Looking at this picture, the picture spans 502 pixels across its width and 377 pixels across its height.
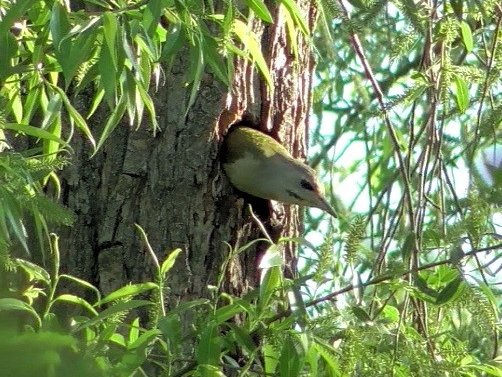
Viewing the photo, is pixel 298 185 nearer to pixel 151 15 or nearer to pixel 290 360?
pixel 290 360

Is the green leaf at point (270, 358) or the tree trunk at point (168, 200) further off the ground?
the tree trunk at point (168, 200)

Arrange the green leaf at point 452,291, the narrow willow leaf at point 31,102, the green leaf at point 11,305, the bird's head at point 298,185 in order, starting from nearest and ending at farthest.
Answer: the green leaf at point 11,305 → the green leaf at point 452,291 → the narrow willow leaf at point 31,102 → the bird's head at point 298,185

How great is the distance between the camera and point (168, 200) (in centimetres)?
216

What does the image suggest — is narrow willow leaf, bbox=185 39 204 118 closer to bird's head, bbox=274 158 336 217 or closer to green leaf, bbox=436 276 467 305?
green leaf, bbox=436 276 467 305

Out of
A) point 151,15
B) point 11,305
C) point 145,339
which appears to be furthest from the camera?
point 145,339

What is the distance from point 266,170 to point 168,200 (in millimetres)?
417

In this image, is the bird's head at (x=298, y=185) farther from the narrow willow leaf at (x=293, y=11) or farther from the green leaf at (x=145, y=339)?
the green leaf at (x=145, y=339)

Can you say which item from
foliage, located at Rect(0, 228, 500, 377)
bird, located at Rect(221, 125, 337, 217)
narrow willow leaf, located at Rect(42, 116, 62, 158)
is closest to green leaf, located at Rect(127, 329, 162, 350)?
→ foliage, located at Rect(0, 228, 500, 377)

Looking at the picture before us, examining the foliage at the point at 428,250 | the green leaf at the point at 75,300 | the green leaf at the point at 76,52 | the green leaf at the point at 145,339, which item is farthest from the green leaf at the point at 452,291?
the green leaf at the point at 76,52

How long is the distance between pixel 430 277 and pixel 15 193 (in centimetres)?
87

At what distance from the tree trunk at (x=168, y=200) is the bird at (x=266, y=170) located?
1.8 inches

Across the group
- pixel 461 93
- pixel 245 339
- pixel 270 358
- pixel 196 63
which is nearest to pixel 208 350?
pixel 245 339

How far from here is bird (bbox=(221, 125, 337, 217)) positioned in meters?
2.33

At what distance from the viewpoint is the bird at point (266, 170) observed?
7.63 feet
